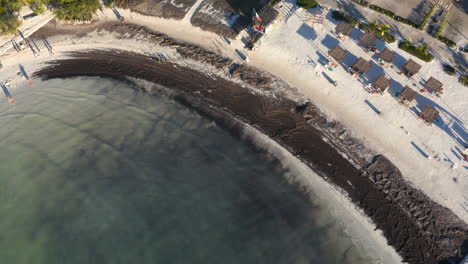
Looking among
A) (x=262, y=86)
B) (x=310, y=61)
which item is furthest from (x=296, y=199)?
(x=310, y=61)

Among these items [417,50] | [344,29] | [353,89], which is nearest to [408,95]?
[353,89]

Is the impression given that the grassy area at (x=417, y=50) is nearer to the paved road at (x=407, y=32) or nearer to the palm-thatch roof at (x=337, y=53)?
the paved road at (x=407, y=32)

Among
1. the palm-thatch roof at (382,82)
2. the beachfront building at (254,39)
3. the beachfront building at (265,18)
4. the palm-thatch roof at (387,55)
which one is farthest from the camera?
the beachfront building at (265,18)

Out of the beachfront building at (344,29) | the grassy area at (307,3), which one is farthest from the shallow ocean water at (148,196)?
the grassy area at (307,3)

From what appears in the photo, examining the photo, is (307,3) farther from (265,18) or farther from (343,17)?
(265,18)

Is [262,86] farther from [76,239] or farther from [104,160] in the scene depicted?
[76,239]

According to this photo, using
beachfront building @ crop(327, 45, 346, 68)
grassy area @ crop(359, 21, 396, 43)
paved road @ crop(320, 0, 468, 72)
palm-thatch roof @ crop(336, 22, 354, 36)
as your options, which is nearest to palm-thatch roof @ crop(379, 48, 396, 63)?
grassy area @ crop(359, 21, 396, 43)
